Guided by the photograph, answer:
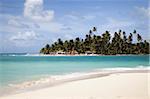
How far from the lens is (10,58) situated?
364cm

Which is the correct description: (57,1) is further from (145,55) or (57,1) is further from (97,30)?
(145,55)

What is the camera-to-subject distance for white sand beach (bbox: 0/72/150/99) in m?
3.43

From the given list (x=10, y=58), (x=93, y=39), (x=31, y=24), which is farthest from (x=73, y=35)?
(x=10, y=58)

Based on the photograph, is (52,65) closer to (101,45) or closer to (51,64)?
(51,64)

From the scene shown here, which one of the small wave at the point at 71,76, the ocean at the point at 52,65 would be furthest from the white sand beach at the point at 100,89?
the ocean at the point at 52,65

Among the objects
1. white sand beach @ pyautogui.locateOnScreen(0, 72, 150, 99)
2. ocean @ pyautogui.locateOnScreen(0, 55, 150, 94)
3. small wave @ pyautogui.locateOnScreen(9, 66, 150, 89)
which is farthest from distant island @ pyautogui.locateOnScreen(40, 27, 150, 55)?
white sand beach @ pyautogui.locateOnScreen(0, 72, 150, 99)

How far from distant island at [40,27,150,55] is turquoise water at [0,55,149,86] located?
0.06 metres

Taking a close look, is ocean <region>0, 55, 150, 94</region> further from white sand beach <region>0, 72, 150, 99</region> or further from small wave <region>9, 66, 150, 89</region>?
white sand beach <region>0, 72, 150, 99</region>

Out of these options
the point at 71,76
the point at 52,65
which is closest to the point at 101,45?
the point at 71,76

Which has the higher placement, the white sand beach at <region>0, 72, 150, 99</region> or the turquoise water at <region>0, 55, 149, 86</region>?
the turquoise water at <region>0, 55, 149, 86</region>

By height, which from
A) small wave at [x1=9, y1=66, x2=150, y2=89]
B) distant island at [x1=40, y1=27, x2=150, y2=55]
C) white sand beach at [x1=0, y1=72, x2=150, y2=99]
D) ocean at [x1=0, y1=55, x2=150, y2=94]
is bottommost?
white sand beach at [x1=0, y1=72, x2=150, y2=99]

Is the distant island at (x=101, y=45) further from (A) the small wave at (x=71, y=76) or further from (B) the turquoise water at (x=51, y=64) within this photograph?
(A) the small wave at (x=71, y=76)

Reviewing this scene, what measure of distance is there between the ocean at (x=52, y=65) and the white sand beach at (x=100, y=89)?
8.1 inches

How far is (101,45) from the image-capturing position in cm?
374
